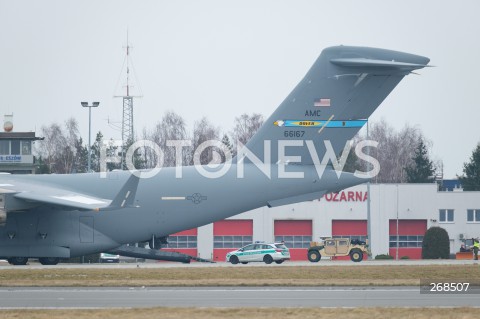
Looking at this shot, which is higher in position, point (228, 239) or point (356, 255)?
point (228, 239)

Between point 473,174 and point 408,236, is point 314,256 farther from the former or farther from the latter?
point 473,174

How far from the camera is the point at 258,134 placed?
103ft

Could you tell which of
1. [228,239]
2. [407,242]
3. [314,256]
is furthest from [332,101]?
[407,242]

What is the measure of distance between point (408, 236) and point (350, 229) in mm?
4025

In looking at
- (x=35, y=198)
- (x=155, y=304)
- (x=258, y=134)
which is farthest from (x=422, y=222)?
(x=155, y=304)

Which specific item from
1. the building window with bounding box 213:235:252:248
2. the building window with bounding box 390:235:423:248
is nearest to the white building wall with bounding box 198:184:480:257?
the building window with bounding box 213:235:252:248

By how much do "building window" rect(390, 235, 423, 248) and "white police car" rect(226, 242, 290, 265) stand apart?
1741 cm

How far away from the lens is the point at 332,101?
99.9 feet

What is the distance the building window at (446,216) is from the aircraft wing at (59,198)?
139 feet

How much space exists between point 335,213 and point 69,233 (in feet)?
118

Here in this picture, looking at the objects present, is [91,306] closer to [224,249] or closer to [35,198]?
[35,198]

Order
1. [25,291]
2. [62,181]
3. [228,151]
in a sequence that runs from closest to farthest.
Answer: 1. [25,291]
2. [62,181]
3. [228,151]

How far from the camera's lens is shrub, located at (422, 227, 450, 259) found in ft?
192

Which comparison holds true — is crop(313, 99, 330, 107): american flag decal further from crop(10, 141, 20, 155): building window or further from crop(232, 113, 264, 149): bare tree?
crop(232, 113, 264, 149): bare tree
